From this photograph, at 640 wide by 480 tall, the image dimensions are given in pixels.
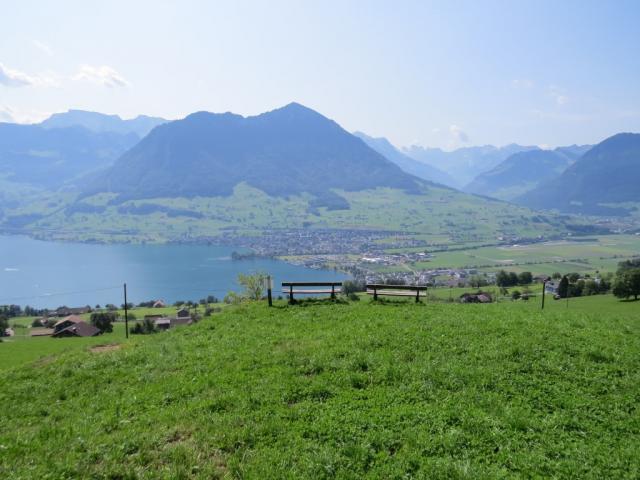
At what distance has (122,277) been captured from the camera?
159375mm

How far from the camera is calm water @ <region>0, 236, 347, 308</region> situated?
132000 mm

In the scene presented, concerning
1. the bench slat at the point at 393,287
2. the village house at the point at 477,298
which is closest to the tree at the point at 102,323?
the bench slat at the point at 393,287

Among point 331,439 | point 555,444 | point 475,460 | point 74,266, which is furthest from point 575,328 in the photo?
point 74,266

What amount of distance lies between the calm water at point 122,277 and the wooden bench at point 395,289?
288 feet

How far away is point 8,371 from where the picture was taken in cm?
1484

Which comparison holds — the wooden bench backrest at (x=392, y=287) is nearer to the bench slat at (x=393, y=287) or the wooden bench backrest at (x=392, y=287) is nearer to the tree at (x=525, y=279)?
the bench slat at (x=393, y=287)

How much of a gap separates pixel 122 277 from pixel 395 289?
15649 centimetres

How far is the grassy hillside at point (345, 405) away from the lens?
26.5 ft

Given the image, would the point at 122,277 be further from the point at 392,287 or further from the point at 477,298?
the point at 392,287

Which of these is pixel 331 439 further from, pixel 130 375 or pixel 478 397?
pixel 130 375

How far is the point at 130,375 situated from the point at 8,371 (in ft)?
17.1

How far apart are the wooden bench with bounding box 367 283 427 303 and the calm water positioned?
87.9 meters

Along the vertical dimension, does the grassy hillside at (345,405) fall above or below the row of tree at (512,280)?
above

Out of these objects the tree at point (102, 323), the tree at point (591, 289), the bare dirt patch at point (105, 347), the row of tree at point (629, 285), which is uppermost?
the bare dirt patch at point (105, 347)
